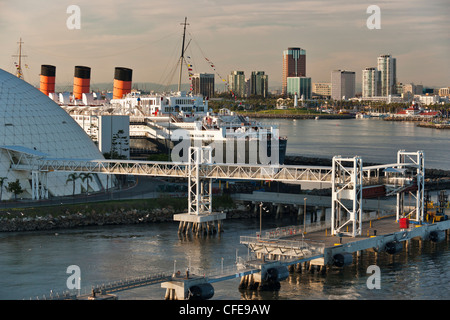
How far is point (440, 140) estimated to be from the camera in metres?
173

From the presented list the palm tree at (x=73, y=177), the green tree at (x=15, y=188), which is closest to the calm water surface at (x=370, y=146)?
the palm tree at (x=73, y=177)

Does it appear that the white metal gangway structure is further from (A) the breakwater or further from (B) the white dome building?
(A) the breakwater

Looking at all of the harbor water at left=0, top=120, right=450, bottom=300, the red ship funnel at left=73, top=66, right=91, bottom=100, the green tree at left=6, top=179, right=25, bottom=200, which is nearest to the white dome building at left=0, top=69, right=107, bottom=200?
the green tree at left=6, top=179, right=25, bottom=200

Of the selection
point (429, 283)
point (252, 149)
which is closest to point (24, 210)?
point (429, 283)

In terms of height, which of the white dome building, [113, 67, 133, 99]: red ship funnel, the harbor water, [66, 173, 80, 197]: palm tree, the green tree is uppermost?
[113, 67, 133, 99]: red ship funnel

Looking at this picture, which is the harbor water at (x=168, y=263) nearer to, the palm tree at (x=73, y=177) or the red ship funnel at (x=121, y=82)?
the palm tree at (x=73, y=177)

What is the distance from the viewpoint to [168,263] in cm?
4556

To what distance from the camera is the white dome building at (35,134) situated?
64.6 metres

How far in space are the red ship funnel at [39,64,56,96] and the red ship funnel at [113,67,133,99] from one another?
1481 cm

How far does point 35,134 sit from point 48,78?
66295 mm

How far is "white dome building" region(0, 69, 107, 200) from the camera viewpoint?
A: 212 feet

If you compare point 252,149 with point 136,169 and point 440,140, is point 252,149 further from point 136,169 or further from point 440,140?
point 440,140
